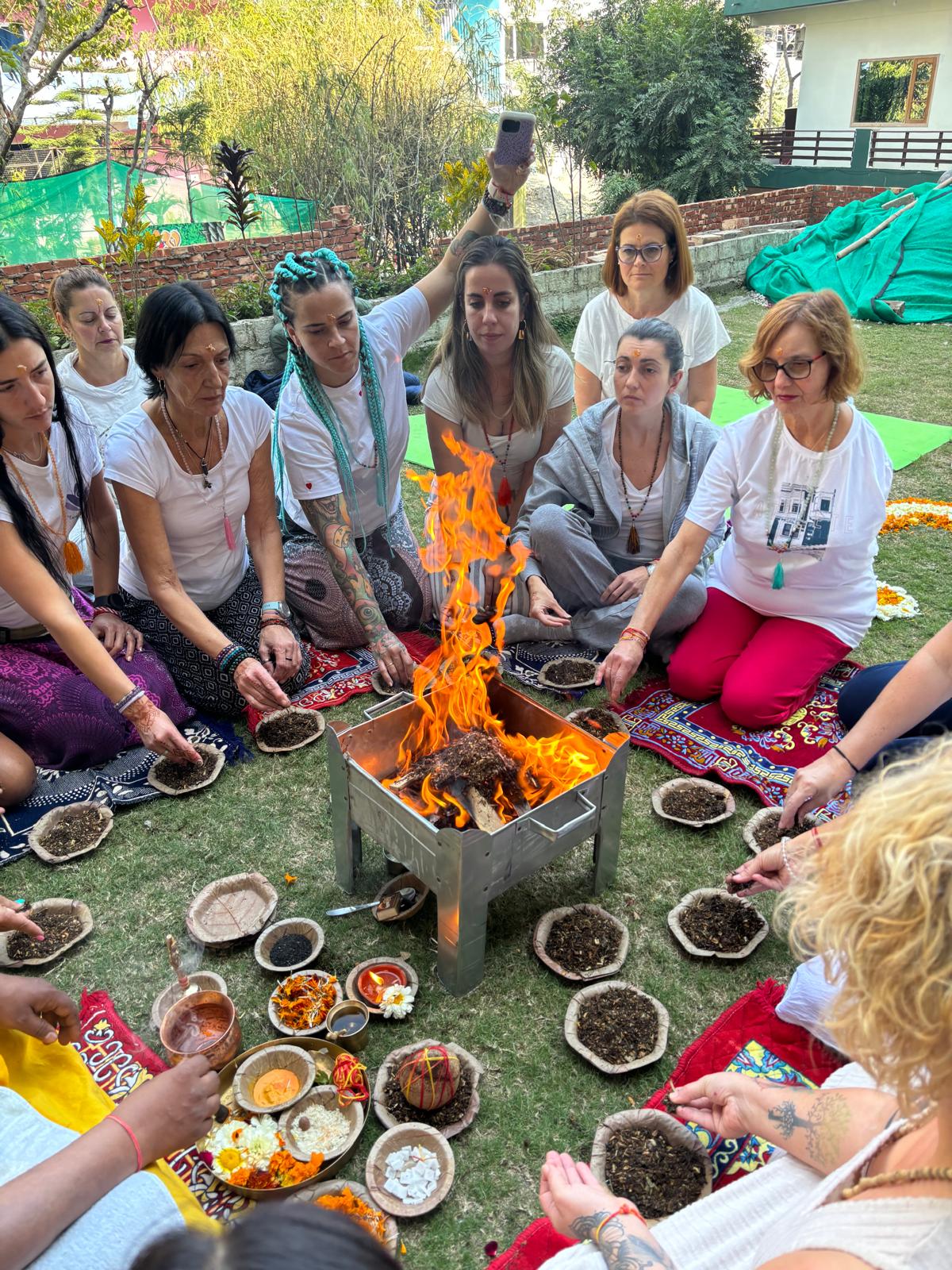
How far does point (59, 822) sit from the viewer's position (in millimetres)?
3359

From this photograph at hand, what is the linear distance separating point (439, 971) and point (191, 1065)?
Result: 100 cm

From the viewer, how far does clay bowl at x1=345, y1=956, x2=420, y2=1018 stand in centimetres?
262

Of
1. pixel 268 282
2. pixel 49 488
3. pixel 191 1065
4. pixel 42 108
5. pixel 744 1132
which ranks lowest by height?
pixel 744 1132

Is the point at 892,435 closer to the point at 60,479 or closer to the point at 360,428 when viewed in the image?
the point at 360,428

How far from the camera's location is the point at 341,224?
1123 cm

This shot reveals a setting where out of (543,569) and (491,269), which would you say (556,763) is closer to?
(543,569)

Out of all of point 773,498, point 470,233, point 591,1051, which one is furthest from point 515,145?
point 591,1051

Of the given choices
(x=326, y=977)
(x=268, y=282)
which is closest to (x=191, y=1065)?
(x=326, y=977)

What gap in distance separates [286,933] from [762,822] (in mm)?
1894

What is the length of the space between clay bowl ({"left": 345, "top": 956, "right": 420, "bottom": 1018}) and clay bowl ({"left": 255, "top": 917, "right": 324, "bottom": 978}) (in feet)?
0.52

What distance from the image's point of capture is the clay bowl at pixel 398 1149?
2076mm

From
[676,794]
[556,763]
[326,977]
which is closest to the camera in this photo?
[326,977]

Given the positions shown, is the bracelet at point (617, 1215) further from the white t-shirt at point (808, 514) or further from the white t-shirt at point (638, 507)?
the white t-shirt at point (638, 507)

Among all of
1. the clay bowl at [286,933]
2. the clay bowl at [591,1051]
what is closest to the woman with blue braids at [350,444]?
the clay bowl at [286,933]
